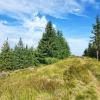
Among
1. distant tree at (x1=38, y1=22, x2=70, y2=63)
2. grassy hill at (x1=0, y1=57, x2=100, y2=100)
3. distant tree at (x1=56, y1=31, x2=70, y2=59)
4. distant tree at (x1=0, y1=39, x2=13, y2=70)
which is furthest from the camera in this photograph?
distant tree at (x1=56, y1=31, x2=70, y2=59)

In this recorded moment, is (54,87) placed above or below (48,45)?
below

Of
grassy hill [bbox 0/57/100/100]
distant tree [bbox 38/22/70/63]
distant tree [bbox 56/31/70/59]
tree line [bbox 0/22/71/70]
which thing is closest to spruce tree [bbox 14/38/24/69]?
tree line [bbox 0/22/71/70]

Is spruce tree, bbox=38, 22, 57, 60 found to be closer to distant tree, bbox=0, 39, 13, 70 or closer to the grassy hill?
distant tree, bbox=0, 39, 13, 70

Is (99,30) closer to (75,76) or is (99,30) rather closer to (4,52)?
(4,52)

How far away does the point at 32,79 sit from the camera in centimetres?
910

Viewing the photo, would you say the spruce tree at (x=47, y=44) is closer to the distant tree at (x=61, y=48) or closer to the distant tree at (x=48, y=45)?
the distant tree at (x=48, y=45)

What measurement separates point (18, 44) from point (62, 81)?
70761 millimetres

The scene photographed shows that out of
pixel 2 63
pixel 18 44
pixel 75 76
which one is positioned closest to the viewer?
pixel 75 76

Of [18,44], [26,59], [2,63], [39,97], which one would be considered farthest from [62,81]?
[18,44]

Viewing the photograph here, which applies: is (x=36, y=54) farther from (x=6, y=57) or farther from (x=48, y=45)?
(x=6, y=57)

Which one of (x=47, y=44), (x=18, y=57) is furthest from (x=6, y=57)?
(x=47, y=44)

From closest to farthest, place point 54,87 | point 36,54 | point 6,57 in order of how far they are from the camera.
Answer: point 54,87, point 6,57, point 36,54

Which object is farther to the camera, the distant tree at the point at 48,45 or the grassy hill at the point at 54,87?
the distant tree at the point at 48,45

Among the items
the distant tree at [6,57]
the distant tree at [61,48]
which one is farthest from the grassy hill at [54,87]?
the distant tree at [61,48]
